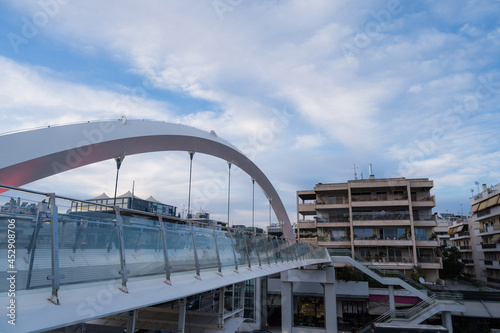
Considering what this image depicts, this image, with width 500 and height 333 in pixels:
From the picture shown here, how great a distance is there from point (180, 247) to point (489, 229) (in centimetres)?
4027

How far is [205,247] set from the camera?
6883mm

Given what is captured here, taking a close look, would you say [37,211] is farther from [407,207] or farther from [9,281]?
[407,207]

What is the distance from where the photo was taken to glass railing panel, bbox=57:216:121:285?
365 centimetres

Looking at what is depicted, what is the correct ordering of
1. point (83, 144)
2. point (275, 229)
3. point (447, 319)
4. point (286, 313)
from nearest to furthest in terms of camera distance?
point (83, 144) < point (447, 319) < point (286, 313) < point (275, 229)

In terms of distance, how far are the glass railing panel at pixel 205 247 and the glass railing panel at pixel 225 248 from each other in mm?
263

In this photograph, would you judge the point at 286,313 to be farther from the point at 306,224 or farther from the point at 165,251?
the point at 165,251

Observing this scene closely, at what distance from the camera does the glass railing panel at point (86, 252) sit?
12.0 feet

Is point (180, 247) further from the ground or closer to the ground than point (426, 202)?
closer to the ground

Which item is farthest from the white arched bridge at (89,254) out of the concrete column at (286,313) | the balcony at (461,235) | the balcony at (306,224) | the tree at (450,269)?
the balcony at (461,235)

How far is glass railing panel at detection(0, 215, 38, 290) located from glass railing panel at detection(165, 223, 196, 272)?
8.09 feet

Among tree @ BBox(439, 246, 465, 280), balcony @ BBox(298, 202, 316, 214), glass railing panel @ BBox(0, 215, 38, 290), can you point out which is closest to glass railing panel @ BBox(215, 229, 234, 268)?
glass railing panel @ BBox(0, 215, 38, 290)

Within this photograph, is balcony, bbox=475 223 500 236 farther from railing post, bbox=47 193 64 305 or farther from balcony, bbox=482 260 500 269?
railing post, bbox=47 193 64 305

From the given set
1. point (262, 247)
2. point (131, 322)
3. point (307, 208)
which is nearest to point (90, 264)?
point (131, 322)

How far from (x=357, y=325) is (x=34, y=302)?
90.1 feet
